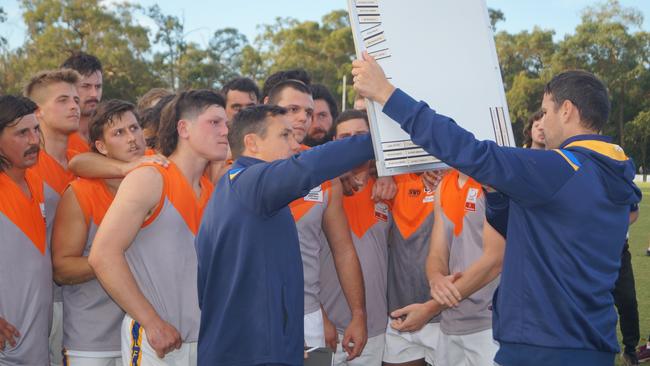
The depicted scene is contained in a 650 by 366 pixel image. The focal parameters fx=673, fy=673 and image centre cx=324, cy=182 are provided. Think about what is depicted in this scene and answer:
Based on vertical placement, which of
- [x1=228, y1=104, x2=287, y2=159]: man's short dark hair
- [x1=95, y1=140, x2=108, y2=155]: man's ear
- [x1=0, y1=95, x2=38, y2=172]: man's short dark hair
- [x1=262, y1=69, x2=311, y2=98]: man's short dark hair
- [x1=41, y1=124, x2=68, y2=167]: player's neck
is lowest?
[x1=228, y1=104, x2=287, y2=159]: man's short dark hair

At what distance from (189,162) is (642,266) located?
1163cm

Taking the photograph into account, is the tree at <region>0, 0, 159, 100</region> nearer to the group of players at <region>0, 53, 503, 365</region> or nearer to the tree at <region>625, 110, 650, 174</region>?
the tree at <region>625, 110, 650, 174</region>

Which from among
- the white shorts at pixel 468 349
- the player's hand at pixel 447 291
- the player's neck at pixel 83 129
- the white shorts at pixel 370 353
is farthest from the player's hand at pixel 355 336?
the player's neck at pixel 83 129

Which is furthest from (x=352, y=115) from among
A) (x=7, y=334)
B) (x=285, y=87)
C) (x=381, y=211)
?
(x=7, y=334)

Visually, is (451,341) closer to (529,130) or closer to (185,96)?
(185,96)

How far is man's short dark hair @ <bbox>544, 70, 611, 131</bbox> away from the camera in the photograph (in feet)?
11.0

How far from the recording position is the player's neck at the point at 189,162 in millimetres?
4105

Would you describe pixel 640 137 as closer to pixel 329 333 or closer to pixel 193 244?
pixel 329 333

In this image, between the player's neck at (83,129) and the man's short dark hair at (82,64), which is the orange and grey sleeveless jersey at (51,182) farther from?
the man's short dark hair at (82,64)

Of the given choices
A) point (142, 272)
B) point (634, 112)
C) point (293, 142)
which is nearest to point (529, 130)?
point (293, 142)

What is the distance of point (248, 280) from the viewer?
3.29 meters

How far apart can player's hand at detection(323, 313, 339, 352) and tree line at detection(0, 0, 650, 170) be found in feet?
144

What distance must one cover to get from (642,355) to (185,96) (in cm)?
594

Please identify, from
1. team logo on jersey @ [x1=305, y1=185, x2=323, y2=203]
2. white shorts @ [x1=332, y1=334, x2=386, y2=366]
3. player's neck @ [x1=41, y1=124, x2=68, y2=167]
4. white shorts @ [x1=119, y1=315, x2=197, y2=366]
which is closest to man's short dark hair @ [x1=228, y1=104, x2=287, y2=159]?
team logo on jersey @ [x1=305, y1=185, x2=323, y2=203]
